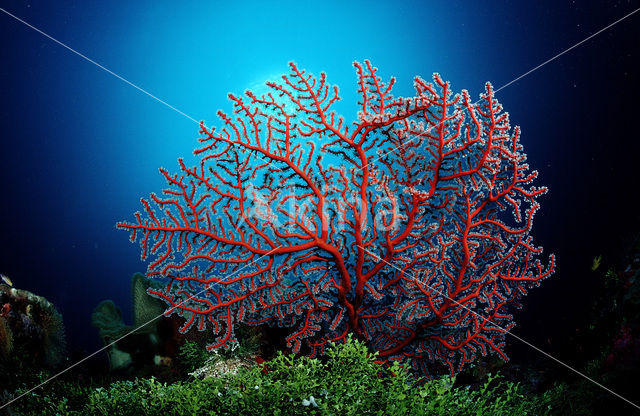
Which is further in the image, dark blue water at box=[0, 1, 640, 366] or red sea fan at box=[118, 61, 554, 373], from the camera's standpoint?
dark blue water at box=[0, 1, 640, 366]

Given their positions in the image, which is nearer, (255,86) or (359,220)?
(359,220)

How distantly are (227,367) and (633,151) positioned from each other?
32.0ft

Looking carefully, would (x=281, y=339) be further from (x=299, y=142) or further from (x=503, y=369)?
(x=503, y=369)

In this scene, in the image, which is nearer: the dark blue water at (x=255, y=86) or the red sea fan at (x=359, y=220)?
the red sea fan at (x=359, y=220)

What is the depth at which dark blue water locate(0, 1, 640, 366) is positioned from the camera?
7.79 meters

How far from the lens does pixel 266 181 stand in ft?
9.52

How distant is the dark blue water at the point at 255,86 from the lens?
779 cm

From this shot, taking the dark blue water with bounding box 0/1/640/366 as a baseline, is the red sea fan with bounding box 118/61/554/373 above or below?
below

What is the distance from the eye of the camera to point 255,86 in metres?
11.2

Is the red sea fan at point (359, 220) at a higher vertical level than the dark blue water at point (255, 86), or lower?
lower

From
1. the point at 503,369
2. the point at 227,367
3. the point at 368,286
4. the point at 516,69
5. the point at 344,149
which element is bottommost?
the point at 503,369

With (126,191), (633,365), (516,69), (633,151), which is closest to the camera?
(633,365)

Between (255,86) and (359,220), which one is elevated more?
(255,86)

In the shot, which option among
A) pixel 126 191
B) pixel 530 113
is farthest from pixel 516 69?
pixel 126 191
